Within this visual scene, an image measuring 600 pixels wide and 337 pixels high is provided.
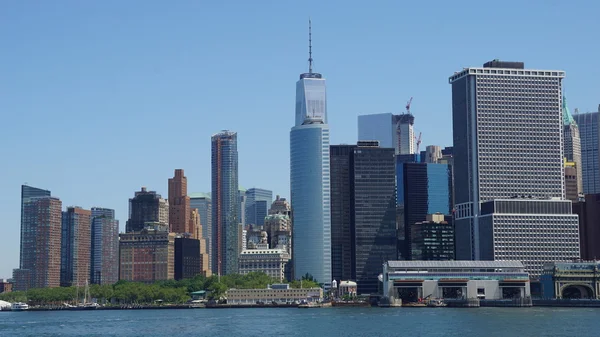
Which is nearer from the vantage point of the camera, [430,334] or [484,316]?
[430,334]

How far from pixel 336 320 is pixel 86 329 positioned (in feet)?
149

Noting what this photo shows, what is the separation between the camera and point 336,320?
7692 inches

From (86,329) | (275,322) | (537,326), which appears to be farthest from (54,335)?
(537,326)

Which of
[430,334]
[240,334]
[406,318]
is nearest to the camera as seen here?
[430,334]

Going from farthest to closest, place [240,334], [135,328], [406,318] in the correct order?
[406,318] → [135,328] → [240,334]

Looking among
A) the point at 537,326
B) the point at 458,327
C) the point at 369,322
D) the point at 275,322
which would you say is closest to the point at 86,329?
the point at 275,322

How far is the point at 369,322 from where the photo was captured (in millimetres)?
182375

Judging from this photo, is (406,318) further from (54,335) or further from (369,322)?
(54,335)

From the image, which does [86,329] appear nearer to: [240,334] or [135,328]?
[135,328]

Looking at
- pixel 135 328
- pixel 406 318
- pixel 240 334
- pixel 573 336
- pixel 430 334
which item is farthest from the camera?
pixel 406 318

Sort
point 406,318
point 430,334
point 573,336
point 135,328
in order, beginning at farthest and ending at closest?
point 406,318 → point 135,328 → point 430,334 → point 573,336

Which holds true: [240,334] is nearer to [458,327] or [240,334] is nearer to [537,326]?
[458,327]

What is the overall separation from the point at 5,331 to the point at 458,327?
77.3 meters

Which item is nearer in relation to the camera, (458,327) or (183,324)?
(458,327)
